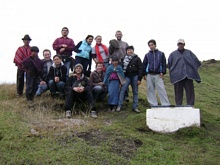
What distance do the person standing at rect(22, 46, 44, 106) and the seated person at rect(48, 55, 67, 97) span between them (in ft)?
1.41

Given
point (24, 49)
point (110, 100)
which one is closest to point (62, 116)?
point (110, 100)

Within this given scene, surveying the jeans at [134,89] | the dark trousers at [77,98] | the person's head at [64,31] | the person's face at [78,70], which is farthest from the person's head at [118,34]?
the dark trousers at [77,98]

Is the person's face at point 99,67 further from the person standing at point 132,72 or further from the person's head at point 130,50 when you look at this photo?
the person's head at point 130,50

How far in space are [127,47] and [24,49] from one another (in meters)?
3.23

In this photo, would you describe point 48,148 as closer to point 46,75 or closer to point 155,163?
point 155,163

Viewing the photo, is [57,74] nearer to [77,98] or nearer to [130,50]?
[77,98]

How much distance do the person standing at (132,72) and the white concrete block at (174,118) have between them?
1379 millimetres

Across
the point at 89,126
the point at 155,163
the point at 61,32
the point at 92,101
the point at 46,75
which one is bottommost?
the point at 155,163

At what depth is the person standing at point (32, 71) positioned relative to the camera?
8305 mm

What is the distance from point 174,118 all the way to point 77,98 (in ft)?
8.80

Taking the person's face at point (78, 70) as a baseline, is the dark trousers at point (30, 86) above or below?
below

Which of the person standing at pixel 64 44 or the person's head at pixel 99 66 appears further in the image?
the person standing at pixel 64 44

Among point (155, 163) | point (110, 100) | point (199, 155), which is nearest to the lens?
point (155, 163)

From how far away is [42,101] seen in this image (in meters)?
8.30
